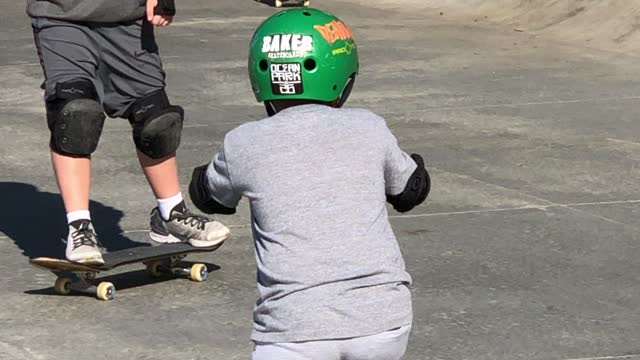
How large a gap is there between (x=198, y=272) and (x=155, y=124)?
2.24 feet

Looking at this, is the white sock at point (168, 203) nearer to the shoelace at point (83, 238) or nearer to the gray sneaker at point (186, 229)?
the gray sneaker at point (186, 229)

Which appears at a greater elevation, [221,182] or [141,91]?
[221,182]

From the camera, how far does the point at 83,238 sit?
6.59 meters

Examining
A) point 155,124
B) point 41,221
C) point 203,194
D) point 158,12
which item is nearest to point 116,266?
point 155,124

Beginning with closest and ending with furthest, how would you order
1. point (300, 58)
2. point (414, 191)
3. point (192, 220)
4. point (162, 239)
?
point (300, 58), point (414, 191), point (192, 220), point (162, 239)

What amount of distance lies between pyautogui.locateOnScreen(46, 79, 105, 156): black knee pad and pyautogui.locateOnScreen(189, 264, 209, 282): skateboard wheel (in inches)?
27.8

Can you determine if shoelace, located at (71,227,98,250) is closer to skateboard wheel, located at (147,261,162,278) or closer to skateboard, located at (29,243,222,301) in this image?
skateboard, located at (29,243,222,301)

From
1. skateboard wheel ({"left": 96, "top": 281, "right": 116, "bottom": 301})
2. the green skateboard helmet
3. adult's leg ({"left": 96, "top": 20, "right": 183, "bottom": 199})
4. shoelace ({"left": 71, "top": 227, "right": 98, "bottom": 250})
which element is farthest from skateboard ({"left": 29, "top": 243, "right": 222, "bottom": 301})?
the green skateboard helmet

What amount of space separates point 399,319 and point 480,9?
487 inches

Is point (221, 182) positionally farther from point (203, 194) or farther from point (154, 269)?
point (154, 269)

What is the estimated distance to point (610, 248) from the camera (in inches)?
294

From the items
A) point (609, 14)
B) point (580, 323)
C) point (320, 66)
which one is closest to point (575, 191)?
point (580, 323)

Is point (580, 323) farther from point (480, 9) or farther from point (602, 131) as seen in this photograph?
point (480, 9)

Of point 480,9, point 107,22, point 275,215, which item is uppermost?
point 275,215
